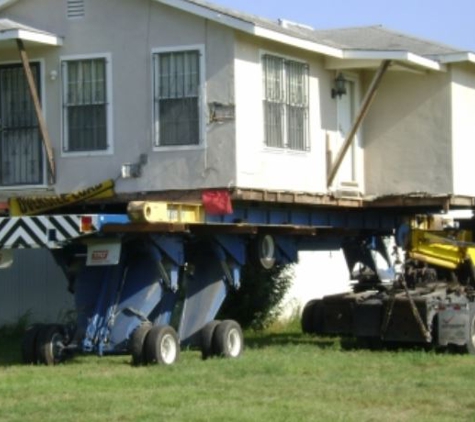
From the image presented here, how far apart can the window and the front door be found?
357 centimetres

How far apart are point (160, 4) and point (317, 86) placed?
330cm

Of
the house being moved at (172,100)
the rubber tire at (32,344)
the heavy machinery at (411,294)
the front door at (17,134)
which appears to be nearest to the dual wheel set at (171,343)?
the rubber tire at (32,344)

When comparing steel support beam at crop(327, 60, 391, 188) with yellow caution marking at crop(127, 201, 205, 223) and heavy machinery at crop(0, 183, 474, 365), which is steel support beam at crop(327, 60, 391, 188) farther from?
yellow caution marking at crop(127, 201, 205, 223)

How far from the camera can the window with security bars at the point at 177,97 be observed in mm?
19922

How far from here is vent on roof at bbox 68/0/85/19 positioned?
20.6 meters

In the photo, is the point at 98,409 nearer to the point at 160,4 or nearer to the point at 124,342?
the point at 124,342

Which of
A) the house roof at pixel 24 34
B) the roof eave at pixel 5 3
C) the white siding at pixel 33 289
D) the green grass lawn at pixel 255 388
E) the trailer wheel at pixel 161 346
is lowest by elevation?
the green grass lawn at pixel 255 388

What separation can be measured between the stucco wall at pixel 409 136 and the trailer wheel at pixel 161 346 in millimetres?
5752

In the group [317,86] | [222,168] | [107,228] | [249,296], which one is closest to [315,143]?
[317,86]

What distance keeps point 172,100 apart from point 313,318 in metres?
6.42

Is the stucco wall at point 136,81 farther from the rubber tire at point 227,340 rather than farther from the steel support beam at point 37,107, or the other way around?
the rubber tire at point 227,340

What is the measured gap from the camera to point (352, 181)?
23016mm

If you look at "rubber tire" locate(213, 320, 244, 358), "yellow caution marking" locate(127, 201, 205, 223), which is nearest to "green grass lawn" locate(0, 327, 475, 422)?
"rubber tire" locate(213, 320, 244, 358)

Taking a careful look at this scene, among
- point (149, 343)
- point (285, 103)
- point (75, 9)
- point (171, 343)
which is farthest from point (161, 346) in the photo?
point (75, 9)
